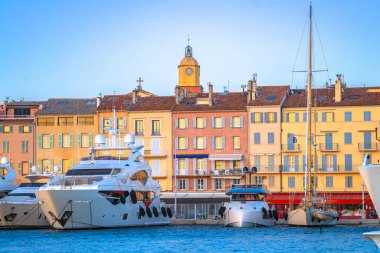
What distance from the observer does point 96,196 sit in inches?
2608

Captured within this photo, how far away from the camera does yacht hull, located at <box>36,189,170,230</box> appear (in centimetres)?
6631

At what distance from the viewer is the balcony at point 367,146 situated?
317 feet

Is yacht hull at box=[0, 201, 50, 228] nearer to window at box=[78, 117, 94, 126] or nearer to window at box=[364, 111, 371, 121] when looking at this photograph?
window at box=[78, 117, 94, 126]

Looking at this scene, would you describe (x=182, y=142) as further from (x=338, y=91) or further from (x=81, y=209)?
(x=81, y=209)

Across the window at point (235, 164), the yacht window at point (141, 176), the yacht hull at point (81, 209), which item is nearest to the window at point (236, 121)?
the window at point (235, 164)

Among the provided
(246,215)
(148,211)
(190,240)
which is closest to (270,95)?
(246,215)

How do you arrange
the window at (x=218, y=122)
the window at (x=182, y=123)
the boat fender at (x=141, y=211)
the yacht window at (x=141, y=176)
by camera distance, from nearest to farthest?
the boat fender at (x=141, y=211), the yacht window at (x=141, y=176), the window at (x=218, y=122), the window at (x=182, y=123)

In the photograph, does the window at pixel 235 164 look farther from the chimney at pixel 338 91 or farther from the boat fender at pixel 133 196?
the boat fender at pixel 133 196

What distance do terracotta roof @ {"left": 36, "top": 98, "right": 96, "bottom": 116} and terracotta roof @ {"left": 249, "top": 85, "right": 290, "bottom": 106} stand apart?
16.5 metres

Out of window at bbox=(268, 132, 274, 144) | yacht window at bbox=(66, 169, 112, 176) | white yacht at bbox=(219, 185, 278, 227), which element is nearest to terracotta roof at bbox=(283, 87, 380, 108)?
window at bbox=(268, 132, 274, 144)

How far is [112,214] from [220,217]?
14522 mm

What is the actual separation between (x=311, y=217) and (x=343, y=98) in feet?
101

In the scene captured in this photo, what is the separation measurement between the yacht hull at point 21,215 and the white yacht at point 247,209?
1249 cm

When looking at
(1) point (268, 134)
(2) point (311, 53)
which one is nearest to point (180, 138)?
(1) point (268, 134)
